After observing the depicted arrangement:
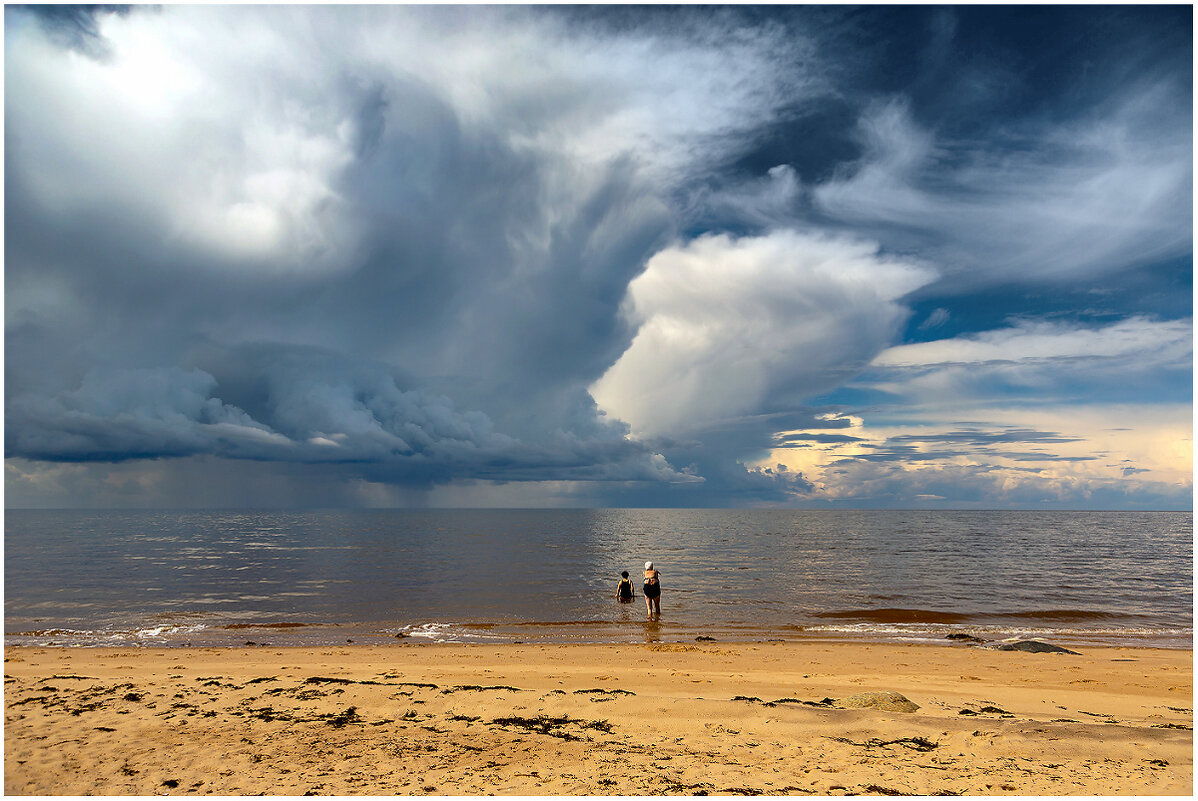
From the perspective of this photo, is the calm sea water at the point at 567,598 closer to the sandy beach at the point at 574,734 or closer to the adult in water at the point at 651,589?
the adult in water at the point at 651,589

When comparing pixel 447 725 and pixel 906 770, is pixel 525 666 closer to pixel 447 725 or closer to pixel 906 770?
pixel 447 725

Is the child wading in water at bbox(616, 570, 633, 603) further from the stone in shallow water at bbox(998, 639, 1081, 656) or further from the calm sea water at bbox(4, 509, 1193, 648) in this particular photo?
the stone in shallow water at bbox(998, 639, 1081, 656)

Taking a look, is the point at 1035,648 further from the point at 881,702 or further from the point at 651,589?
the point at 651,589

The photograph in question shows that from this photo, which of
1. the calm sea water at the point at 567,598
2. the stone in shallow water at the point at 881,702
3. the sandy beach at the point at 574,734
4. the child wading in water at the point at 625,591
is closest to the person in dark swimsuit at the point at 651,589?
the calm sea water at the point at 567,598

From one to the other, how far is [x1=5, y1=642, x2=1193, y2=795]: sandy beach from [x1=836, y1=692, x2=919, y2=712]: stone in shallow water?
0.27m

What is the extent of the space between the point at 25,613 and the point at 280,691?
913 inches

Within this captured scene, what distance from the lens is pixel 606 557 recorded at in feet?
179

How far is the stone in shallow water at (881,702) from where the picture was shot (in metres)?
11.8

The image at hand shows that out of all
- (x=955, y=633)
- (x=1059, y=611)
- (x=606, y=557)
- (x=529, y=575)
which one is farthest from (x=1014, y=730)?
(x=606, y=557)

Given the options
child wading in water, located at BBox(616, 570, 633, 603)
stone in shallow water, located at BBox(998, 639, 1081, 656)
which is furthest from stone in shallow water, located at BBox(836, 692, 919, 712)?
child wading in water, located at BBox(616, 570, 633, 603)

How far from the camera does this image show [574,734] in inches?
393

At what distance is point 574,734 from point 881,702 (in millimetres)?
6212

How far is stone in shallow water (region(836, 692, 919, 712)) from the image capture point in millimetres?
11758

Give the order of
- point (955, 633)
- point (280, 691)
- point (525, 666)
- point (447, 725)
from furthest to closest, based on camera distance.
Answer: point (955, 633) < point (525, 666) < point (280, 691) < point (447, 725)
